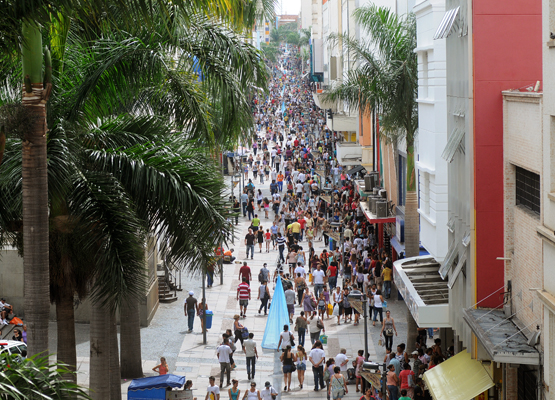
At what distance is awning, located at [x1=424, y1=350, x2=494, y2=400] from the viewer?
1425cm

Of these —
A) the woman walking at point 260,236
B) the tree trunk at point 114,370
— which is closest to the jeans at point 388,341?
the tree trunk at point 114,370

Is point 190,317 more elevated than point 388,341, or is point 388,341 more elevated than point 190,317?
point 190,317

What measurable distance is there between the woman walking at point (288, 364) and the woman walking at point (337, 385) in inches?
54.5

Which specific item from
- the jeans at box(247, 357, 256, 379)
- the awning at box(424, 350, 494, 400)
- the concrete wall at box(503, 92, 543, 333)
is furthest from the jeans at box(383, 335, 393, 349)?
the concrete wall at box(503, 92, 543, 333)

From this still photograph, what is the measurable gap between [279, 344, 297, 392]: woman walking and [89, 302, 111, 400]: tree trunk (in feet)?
19.8

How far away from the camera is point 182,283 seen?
30.6 metres

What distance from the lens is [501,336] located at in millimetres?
13086

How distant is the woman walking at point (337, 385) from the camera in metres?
17.8

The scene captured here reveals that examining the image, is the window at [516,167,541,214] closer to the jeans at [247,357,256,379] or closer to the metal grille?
the metal grille

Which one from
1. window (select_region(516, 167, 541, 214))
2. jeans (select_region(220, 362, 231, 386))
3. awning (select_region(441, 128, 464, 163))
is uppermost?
awning (select_region(441, 128, 464, 163))

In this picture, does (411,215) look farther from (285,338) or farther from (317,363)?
(317,363)

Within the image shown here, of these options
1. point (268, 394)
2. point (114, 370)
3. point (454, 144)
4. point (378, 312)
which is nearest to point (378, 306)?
point (378, 312)

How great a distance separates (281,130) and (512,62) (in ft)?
236

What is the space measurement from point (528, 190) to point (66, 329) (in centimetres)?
772
